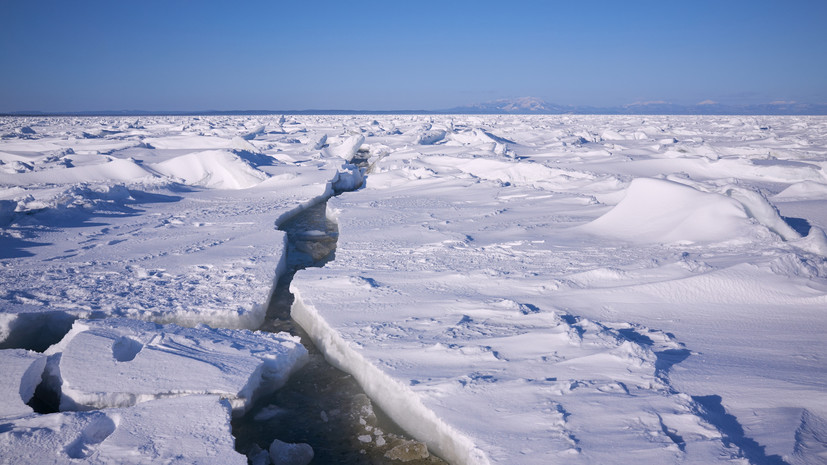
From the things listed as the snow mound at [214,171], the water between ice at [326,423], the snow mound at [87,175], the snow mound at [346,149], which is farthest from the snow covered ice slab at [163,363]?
the snow mound at [346,149]

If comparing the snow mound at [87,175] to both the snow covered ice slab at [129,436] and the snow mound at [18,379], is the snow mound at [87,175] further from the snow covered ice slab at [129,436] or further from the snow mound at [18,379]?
the snow covered ice slab at [129,436]

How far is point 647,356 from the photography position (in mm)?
2475

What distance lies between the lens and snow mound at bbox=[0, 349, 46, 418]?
7.23 ft

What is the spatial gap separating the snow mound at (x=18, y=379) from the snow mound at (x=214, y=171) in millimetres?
6305

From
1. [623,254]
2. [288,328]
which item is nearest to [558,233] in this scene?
[623,254]

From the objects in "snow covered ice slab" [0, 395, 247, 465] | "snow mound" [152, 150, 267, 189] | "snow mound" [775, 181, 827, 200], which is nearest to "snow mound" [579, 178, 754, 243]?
"snow mound" [775, 181, 827, 200]

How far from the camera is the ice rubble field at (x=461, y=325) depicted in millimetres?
2020

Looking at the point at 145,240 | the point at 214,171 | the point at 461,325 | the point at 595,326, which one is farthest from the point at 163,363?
the point at 214,171

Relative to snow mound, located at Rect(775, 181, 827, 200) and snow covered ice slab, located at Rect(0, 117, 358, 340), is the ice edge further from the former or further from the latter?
snow mound, located at Rect(775, 181, 827, 200)

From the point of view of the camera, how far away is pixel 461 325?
3055 mm

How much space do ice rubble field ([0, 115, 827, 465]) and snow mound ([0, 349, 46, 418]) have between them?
12 millimetres

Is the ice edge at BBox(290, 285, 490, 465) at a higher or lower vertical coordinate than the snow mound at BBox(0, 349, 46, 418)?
lower

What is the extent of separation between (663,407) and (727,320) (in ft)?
3.96

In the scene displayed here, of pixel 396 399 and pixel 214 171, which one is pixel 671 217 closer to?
pixel 396 399
